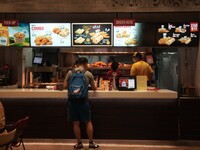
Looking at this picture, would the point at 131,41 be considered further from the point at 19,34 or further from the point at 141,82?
the point at 19,34

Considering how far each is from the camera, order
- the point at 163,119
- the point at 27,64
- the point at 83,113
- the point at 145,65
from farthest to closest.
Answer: the point at 27,64 < the point at 145,65 < the point at 163,119 < the point at 83,113

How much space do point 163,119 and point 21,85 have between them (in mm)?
3526

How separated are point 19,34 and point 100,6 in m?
1.96

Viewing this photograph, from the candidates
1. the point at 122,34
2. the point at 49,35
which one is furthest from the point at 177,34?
the point at 49,35

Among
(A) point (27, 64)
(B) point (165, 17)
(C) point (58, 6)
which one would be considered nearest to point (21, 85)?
(A) point (27, 64)

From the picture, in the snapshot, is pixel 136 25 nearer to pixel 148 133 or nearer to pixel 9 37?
pixel 148 133

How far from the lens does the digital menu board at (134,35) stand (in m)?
6.62

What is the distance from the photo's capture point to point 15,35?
6.73 meters

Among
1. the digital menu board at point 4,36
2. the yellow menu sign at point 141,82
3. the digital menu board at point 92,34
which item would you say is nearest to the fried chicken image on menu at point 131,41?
the digital menu board at point 92,34

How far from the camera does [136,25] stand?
663 cm

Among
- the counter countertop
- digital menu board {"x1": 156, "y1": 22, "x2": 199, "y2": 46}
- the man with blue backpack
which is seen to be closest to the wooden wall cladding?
digital menu board {"x1": 156, "y1": 22, "x2": 199, "y2": 46}

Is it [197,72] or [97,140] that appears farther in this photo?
[197,72]

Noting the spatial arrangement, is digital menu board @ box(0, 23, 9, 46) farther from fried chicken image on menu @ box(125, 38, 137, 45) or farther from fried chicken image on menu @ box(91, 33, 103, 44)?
fried chicken image on menu @ box(125, 38, 137, 45)

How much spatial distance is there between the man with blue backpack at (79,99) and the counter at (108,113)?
40 cm
